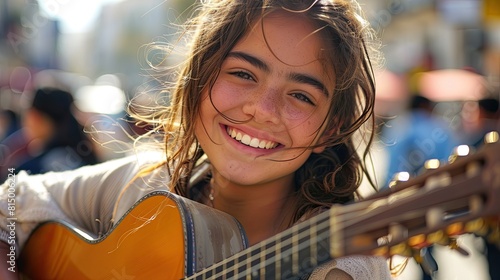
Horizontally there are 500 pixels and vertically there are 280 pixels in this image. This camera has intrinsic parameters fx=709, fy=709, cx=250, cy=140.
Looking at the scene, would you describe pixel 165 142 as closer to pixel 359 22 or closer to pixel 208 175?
pixel 208 175

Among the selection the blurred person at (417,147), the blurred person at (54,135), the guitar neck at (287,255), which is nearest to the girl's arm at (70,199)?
the guitar neck at (287,255)

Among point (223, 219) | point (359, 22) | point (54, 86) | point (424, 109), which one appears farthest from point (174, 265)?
point (424, 109)

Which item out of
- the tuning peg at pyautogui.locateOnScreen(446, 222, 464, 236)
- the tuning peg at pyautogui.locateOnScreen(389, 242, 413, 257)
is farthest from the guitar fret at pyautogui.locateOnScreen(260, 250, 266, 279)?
the tuning peg at pyautogui.locateOnScreen(446, 222, 464, 236)

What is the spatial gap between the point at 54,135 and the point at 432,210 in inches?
137

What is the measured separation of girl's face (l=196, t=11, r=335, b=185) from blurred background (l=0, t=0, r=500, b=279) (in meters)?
0.61

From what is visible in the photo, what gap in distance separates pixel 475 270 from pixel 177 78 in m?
4.95

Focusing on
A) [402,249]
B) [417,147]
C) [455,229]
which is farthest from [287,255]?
[417,147]

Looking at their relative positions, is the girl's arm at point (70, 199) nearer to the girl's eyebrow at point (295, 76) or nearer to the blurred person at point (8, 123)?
the girl's eyebrow at point (295, 76)

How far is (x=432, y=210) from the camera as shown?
3.80 ft

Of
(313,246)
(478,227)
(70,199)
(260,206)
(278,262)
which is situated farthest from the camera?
(70,199)

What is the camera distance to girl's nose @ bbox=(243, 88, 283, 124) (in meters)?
1.89

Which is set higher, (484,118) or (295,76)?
(484,118)

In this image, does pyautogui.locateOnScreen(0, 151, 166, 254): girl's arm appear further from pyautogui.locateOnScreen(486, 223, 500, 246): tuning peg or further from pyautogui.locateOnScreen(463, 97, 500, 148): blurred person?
pyautogui.locateOnScreen(463, 97, 500, 148): blurred person

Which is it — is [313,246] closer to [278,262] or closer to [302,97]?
[278,262]
